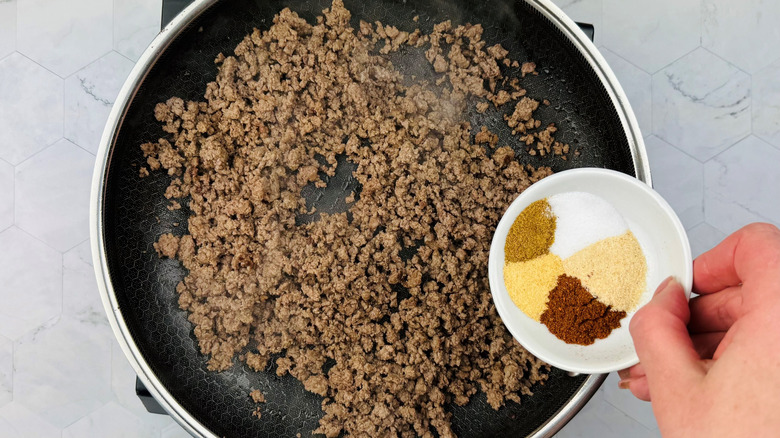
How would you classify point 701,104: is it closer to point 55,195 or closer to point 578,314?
point 578,314

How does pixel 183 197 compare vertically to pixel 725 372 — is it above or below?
below

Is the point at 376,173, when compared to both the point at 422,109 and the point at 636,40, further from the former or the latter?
the point at 636,40

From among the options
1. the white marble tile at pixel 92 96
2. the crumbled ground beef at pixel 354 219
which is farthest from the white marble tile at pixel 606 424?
the white marble tile at pixel 92 96

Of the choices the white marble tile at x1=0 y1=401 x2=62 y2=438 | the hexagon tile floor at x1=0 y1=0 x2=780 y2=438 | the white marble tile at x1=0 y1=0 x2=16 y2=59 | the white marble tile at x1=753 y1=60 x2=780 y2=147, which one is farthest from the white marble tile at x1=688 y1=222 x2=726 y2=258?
the white marble tile at x1=0 y1=0 x2=16 y2=59

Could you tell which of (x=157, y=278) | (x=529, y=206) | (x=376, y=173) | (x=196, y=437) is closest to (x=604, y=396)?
(x=529, y=206)

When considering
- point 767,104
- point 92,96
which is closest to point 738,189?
point 767,104

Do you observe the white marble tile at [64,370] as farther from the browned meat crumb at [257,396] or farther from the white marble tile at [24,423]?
the browned meat crumb at [257,396]
